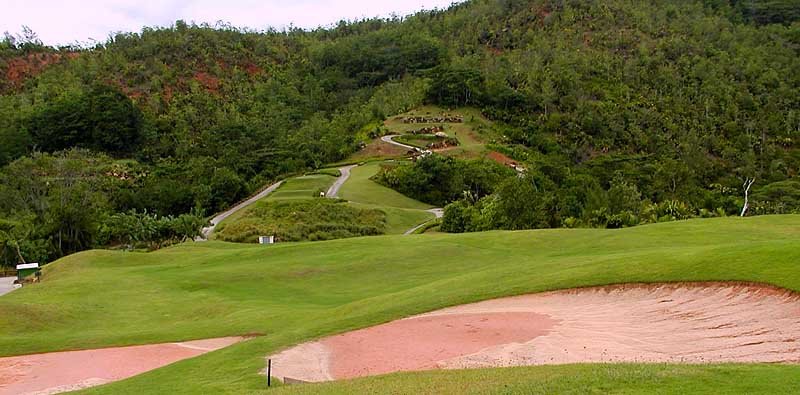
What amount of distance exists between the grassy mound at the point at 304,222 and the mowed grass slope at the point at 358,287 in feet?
67.4

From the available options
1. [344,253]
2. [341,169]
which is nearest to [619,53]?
[341,169]

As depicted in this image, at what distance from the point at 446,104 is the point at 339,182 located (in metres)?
43.0

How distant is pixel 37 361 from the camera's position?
874 inches

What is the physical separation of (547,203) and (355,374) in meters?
45.0

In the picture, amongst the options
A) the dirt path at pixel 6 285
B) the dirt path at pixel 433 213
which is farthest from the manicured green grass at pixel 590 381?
the dirt path at pixel 433 213

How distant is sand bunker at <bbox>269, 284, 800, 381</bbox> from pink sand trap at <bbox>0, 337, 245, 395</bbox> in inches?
199

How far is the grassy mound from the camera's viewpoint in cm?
6612

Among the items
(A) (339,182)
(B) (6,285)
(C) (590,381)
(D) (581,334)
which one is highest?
(C) (590,381)

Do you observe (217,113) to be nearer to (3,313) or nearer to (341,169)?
(341,169)

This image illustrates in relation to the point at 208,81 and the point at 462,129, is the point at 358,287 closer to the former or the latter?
the point at 462,129

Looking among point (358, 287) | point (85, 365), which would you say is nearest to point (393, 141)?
point (358, 287)

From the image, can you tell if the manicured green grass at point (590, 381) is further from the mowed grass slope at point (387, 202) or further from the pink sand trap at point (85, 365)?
the mowed grass slope at point (387, 202)

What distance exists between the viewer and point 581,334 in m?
16.9

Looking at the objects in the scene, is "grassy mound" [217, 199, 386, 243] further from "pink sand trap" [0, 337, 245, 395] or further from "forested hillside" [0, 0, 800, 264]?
"pink sand trap" [0, 337, 245, 395]
